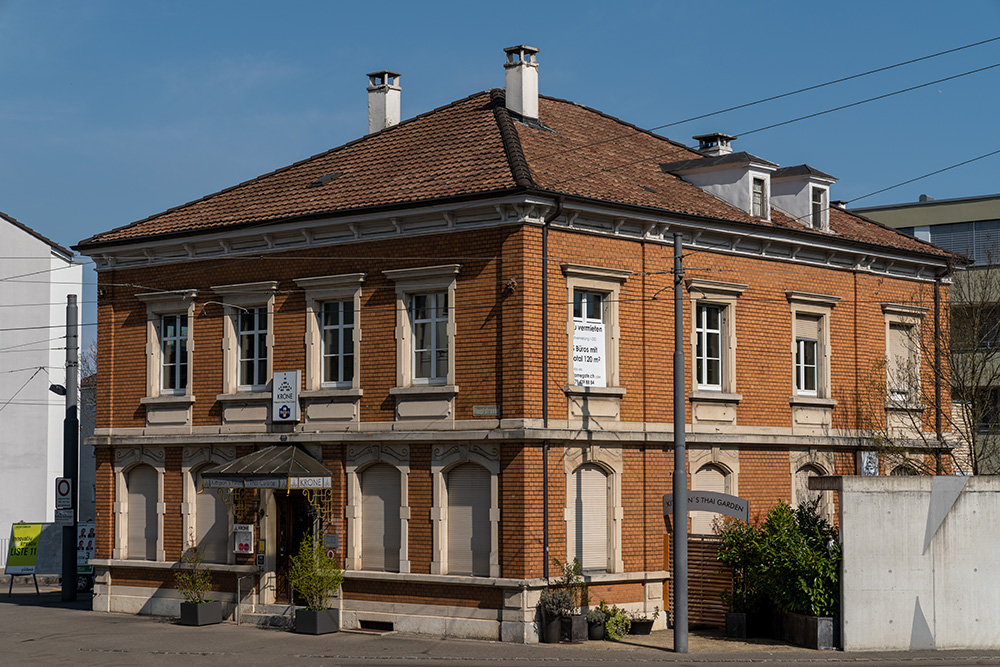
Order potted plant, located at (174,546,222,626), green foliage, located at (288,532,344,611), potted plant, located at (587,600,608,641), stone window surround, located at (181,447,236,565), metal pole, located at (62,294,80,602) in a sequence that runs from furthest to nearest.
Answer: metal pole, located at (62,294,80,602), stone window surround, located at (181,447,236,565), potted plant, located at (174,546,222,626), green foliage, located at (288,532,344,611), potted plant, located at (587,600,608,641)

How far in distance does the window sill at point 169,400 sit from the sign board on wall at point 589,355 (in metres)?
8.98

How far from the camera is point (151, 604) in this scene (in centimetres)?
2966

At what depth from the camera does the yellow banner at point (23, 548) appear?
3462cm

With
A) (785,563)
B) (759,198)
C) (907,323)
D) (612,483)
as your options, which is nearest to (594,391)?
(612,483)

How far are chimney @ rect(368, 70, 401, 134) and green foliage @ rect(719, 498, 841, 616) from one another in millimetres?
12903

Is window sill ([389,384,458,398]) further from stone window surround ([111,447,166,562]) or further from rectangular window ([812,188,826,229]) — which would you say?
rectangular window ([812,188,826,229])

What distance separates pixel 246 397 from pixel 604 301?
791 centimetres

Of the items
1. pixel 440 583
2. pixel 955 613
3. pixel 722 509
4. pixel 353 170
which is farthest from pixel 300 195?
pixel 955 613

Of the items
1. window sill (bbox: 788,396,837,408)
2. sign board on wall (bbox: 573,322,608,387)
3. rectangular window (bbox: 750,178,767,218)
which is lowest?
window sill (bbox: 788,396,837,408)

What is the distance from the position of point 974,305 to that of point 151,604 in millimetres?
21307

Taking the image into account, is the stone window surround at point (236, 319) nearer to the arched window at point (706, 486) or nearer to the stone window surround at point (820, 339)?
the arched window at point (706, 486)

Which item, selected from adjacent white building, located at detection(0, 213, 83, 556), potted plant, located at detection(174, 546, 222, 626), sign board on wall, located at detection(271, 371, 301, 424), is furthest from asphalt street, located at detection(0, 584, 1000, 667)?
adjacent white building, located at detection(0, 213, 83, 556)

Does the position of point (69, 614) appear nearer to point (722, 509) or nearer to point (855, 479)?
point (722, 509)

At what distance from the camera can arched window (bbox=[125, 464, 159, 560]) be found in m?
30.0
